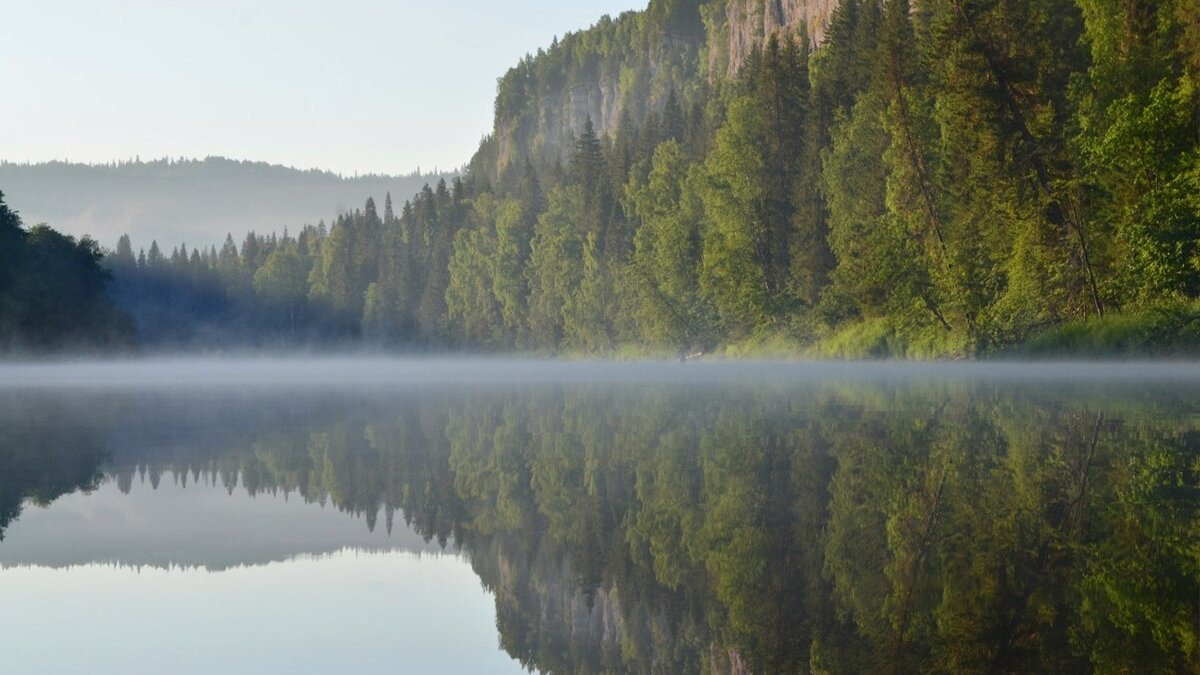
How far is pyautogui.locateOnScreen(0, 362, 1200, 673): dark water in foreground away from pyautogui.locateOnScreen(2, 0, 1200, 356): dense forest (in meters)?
29.9

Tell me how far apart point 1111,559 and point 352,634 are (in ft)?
15.2

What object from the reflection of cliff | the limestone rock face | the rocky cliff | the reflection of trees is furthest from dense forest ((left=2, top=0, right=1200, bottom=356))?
the reflection of cliff

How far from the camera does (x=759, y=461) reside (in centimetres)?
1456

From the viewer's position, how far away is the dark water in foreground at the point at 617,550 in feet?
21.3

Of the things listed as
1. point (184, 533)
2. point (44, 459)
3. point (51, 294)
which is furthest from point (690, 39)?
point (184, 533)

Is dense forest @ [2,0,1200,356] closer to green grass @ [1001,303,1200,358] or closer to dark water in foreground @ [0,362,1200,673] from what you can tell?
green grass @ [1001,303,1200,358]

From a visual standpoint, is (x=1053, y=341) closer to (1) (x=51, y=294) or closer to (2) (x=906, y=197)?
(2) (x=906, y=197)

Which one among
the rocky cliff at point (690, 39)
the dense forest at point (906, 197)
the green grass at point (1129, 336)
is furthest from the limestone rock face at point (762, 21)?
the green grass at point (1129, 336)

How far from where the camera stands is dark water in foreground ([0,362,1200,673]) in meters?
6.50

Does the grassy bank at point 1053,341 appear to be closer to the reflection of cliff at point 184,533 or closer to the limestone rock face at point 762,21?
the reflection of cliff at point 184,533

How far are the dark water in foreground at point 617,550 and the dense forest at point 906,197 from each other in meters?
29.9

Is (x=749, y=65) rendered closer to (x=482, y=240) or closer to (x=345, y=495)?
(x=482, y=240)

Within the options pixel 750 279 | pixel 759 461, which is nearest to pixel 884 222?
pixel 750 279

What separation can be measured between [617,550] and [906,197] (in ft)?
178
